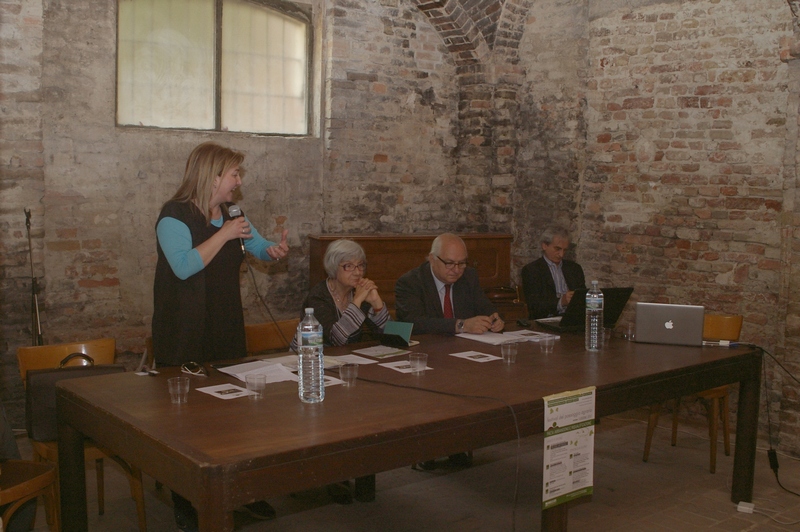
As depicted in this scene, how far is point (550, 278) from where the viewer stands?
6281mm

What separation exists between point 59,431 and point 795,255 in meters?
4.83

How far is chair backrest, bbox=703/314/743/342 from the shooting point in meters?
5.41

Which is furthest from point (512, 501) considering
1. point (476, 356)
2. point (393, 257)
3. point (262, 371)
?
point (393, 257)

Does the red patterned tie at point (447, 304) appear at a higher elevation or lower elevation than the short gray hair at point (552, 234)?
lower

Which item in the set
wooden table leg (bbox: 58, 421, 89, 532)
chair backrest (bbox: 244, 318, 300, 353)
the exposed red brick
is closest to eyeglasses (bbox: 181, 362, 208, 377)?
wooden table leg (bbox: 58, 421, 89, 532)

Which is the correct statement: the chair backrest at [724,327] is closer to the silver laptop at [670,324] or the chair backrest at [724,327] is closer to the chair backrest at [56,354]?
the silver laptop at [670,324]

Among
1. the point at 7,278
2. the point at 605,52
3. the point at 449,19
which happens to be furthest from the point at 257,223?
the point at 605,52

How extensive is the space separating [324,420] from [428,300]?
226 centimetres

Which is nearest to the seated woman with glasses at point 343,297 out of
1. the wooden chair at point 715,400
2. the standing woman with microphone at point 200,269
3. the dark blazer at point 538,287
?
the standing woman with microphone at point 200,269

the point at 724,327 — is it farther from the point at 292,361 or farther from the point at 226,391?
the point at 226,391

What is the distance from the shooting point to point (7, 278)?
569 centimetres

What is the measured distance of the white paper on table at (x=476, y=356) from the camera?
399 centimetres

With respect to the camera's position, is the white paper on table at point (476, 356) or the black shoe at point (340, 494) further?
the black shoe at point (340, 494)

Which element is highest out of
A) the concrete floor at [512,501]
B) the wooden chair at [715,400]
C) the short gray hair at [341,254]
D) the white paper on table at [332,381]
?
the short gray hair at [341,254]
